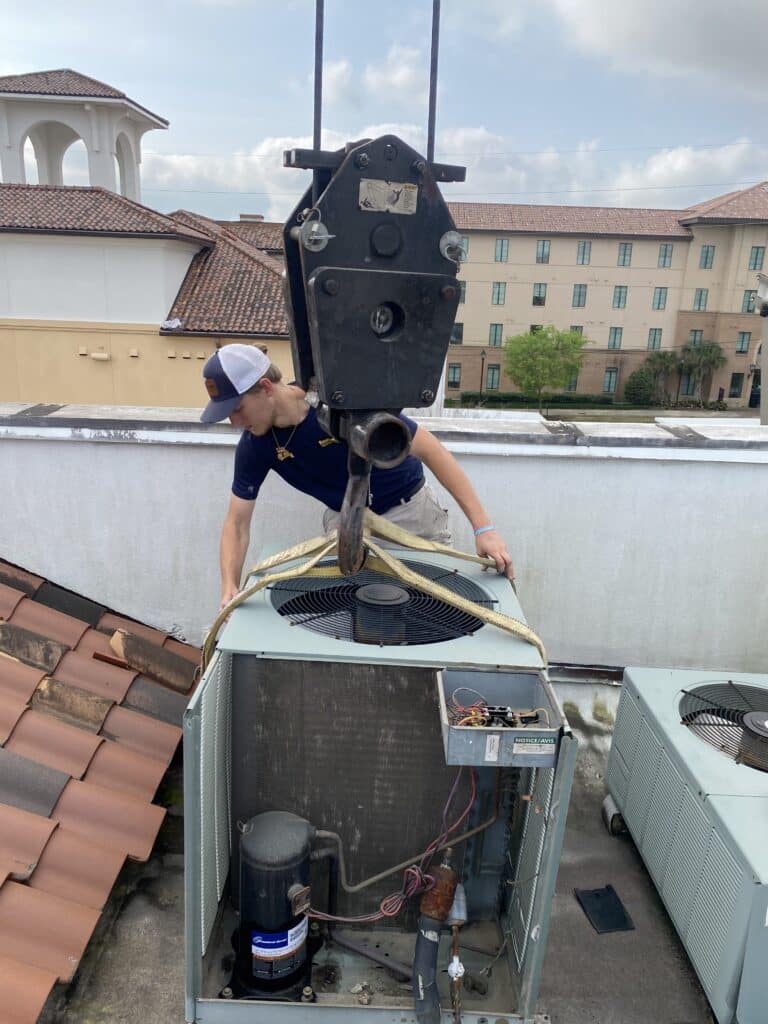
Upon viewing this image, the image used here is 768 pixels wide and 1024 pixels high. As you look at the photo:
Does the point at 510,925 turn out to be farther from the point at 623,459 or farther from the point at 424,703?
the point at 623,459

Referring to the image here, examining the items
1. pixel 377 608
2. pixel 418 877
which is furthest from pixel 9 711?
pixel 418 877

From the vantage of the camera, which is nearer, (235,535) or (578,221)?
(235,535)

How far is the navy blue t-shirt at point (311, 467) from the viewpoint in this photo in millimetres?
2793

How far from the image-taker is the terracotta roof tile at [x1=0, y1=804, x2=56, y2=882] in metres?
2.28

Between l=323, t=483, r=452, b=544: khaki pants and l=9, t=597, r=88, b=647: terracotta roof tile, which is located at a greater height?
l=323, t=483, r=452, b=544: khaki pants

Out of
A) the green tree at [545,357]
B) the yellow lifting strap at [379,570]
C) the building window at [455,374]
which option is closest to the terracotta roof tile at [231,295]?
the yellow lifting strap at [379,570]

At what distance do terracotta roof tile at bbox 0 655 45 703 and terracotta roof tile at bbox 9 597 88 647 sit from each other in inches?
10.4

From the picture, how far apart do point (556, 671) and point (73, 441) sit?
265 cm

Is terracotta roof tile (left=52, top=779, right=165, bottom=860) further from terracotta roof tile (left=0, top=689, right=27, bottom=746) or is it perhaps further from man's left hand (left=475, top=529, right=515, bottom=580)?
man's left hand (left=475, top=529, right=515, bottom=580)

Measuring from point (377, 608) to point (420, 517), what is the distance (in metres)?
0.79

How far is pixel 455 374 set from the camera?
46344 mm

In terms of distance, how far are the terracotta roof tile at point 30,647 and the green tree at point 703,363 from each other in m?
46.2

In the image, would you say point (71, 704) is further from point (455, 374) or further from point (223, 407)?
point (455, 374)

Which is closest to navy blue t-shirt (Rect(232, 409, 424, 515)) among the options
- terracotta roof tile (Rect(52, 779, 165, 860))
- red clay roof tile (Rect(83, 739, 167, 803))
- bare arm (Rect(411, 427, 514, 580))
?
bare arm (Rect(411, 427, 514, 580))
